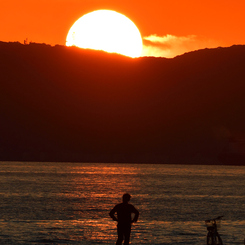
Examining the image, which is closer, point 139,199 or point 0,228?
point 0,228

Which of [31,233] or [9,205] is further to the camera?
[9,205]

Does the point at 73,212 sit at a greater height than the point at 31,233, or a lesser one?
greater

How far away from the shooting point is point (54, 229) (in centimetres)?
3322

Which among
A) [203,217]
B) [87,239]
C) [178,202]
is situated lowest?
[87,239]

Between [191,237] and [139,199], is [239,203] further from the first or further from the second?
[191,237]

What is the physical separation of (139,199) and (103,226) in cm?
2546

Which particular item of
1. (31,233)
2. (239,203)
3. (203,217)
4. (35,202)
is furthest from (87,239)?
(239,203)

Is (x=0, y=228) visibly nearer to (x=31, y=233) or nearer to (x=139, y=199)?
(x=31, y=233)

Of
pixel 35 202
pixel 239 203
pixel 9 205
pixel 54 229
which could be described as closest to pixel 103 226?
pixel 54 229

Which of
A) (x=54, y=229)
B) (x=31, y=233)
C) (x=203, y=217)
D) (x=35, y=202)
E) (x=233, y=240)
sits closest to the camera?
(x=233, y=240)

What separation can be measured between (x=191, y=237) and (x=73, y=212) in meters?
14.7

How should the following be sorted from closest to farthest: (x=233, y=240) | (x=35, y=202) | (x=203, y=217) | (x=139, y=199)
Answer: (x=233, y=240)
(x=203, y=217)
(x=35, y=202)
(x=139, y=199)

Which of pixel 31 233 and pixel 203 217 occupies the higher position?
pixel 203 217

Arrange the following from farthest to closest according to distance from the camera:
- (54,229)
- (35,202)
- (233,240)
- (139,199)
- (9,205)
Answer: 1. (139,199)
2. (35,202)
3. (9,205)
4. (54,229)
5. (233,240)
